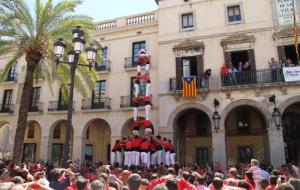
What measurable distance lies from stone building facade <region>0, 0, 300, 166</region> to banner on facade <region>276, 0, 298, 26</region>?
0.61 feet

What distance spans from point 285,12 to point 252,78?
4853mm

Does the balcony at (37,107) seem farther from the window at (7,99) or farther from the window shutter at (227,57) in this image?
the window shutter at (227,57)

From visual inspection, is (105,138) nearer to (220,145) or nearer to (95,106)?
(95,106)

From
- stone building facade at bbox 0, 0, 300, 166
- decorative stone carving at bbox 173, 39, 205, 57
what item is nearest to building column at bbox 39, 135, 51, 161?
stone building facade at bbox 0, 0, 300, 166

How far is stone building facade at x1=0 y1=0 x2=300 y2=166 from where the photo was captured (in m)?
19.3

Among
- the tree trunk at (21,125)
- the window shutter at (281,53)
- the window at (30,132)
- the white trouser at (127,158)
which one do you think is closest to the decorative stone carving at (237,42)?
the window shutter at (281,53)

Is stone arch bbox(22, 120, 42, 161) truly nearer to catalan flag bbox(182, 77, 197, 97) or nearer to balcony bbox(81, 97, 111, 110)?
balcony bbox(81, 97, 111, 110)

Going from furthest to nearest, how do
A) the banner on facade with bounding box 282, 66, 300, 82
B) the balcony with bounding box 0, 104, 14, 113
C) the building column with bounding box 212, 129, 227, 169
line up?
the balcony with bounding box 0, 104, 14, 113
the building column with bounding box 212, 129, 227, 169
the banner on facade with bounding box 282, 66, 300, 82

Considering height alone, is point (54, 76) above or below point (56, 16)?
below

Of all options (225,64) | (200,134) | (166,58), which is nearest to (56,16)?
(166,58)

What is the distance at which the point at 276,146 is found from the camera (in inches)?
708

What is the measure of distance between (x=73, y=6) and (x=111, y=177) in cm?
1244

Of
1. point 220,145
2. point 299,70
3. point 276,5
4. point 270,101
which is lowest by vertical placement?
point 220,145

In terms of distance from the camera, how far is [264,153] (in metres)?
21.0
